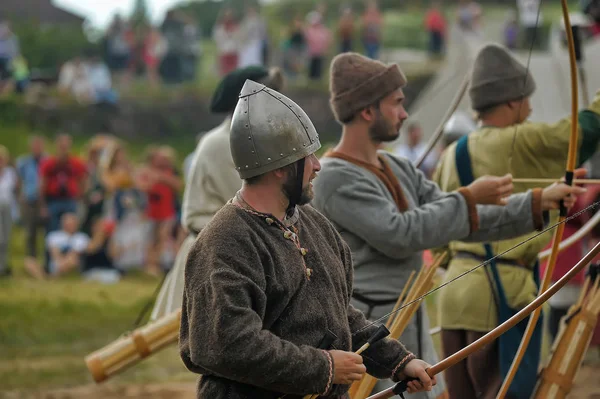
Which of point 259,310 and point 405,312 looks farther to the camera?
point 405,312

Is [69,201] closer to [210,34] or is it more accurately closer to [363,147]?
[363,147]

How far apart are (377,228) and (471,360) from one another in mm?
A: 996

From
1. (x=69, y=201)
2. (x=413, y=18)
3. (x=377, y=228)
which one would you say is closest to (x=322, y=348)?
(x=377, y=228)

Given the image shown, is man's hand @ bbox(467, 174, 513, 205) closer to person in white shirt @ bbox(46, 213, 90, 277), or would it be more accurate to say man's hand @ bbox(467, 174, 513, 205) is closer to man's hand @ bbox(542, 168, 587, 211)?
man's hand @ bbox(542, 168, 587, 211)

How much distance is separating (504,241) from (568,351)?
0.54 m

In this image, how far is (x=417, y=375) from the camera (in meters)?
3.44

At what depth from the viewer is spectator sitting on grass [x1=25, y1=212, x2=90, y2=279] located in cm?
1466

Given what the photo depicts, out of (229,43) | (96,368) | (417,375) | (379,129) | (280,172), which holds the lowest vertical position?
(229,43)

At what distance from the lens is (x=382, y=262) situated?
4.57 m

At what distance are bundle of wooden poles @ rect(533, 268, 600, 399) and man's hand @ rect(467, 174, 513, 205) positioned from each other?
92 cm

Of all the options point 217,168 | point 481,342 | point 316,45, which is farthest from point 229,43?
point 481,342

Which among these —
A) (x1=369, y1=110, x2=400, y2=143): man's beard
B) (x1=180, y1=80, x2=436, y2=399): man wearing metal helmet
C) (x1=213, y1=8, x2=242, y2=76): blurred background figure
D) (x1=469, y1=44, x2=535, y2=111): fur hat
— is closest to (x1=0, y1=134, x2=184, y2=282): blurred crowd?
(x1=213, y1=8, x2=242, y2=76): blurred background figure

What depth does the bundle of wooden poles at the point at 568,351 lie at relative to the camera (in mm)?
4930

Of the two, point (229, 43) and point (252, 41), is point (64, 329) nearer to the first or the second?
point (252, 41)
